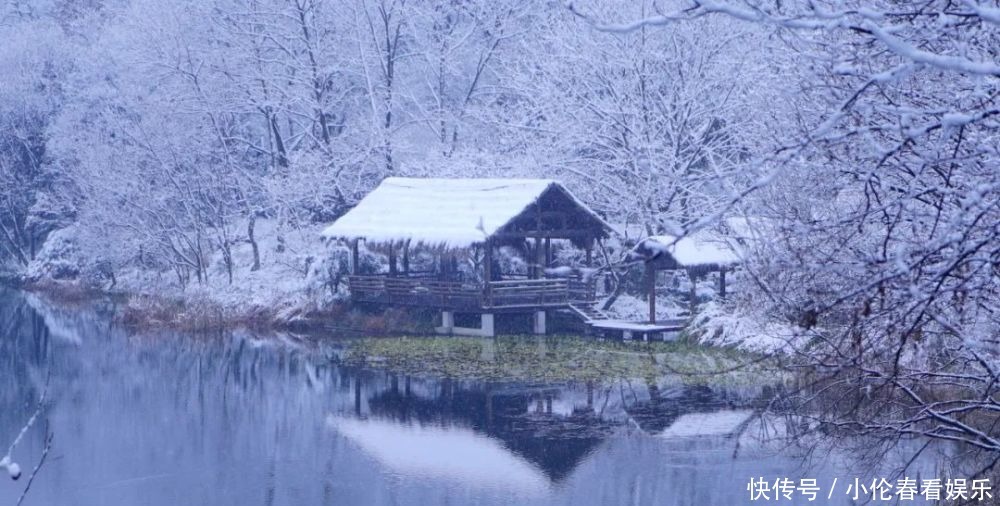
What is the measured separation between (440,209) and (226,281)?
819 cm

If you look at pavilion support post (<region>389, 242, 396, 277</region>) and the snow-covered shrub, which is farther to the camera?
the snow-covered shrub

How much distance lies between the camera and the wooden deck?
26.2 metres

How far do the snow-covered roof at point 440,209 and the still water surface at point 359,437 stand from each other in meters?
4.32

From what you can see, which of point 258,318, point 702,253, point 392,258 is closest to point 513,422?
point 702,253

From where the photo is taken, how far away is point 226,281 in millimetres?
33000

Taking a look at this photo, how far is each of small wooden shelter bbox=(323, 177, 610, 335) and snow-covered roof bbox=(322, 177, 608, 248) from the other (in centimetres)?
3

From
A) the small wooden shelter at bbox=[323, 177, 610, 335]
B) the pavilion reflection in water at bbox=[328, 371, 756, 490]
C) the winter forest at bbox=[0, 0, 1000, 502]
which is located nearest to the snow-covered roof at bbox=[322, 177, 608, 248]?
the small wooden shelter at bbox=[323, 177, 610, 335]

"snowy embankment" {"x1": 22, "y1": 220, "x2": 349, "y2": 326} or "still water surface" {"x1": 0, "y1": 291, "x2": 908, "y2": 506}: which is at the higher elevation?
"snowy embankment" {"x1": 22, "y1": 220, "x2": 349, "y2": 326}

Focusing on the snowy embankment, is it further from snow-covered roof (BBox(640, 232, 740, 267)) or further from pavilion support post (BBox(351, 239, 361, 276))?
snow-covered roof (BBox(640, 232, 740, 267))

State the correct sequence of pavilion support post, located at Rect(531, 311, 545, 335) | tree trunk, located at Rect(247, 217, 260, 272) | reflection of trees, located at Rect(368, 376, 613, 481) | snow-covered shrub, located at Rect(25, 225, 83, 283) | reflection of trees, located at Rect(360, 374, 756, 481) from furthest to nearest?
snow-covered shrub, located at Rect(25, 225, 83, 283), tree trunk, located at Rect(247, 217, 260, 272), pavilion support post, located at Rect(531, 311, 545, 335), reflection of trees, located at Rect(360, 374, 756, 481), reflection of trees, located at Rect(368, 376, 613, 481)

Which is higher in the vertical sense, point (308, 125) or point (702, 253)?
point (308, 125)

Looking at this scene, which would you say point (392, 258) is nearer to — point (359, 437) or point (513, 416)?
point (513, 416)

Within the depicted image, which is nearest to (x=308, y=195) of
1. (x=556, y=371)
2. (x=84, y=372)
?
(x=84, y=372)

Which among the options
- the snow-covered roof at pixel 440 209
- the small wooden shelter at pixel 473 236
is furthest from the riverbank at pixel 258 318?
the snow-covered roof at pixel 440 209
